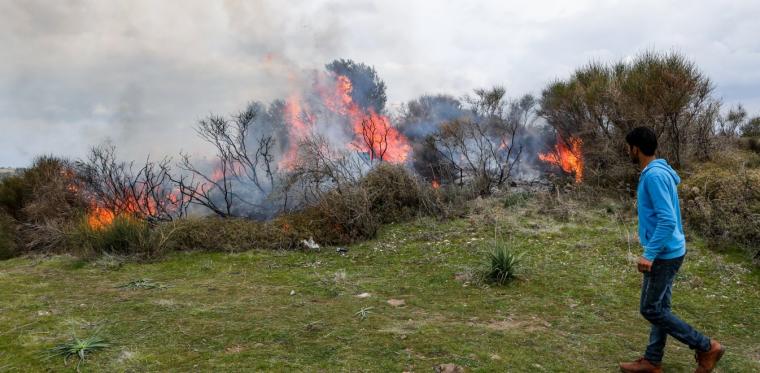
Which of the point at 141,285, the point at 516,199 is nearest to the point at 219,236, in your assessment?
the point at 141,285

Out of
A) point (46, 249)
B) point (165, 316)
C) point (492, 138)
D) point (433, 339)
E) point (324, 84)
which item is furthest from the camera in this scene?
point (324, 84)

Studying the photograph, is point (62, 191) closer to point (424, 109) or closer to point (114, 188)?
point (114, 188)

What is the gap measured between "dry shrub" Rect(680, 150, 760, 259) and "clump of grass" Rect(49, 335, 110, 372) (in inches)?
289

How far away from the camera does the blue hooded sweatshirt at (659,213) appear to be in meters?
3.03

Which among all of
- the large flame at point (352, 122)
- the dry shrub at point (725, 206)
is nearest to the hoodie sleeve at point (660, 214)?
the dry shrub at point (725, 206)

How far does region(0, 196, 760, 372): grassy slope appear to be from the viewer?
3521mm

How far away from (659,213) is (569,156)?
12.7 meters

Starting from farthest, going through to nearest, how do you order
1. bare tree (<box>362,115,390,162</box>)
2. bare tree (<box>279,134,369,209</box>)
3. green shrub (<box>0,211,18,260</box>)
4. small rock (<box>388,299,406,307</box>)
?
bare tree (<box>362,115,390,162</box>) → bare tree (<box>279,134,369,209</box>) → green shrub (<box>0,211,18,260</box>) → small rock (<box>388,299,406,307</box>)

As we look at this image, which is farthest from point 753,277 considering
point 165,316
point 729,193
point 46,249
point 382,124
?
point 382,124

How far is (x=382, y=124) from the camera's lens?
19312 mm

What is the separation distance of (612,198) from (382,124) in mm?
10864

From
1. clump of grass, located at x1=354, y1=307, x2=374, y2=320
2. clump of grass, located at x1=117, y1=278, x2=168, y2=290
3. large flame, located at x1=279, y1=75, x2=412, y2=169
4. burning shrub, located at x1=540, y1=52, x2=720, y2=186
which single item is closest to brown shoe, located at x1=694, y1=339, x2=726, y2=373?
clump of grass, located at x1=354, y1=307, x2=374, y2=320

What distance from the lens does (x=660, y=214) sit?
3049 millimetres

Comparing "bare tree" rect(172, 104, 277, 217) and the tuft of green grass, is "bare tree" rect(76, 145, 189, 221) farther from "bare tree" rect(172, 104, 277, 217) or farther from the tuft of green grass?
the tuft of green grass
